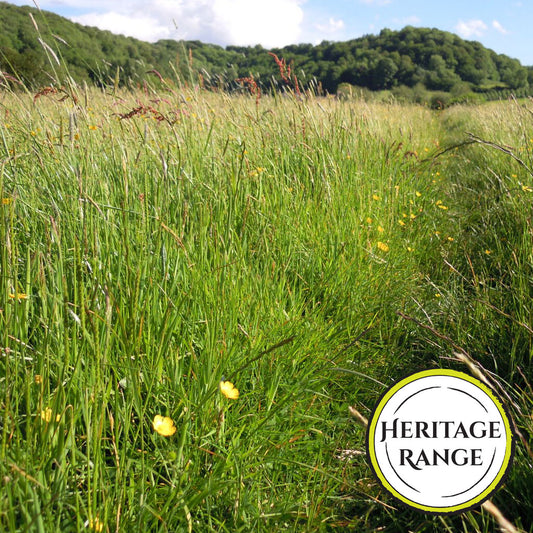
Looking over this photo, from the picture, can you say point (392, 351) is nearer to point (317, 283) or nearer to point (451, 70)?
point (317, 283)

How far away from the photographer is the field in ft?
2.77

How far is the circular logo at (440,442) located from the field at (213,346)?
8 centimetres

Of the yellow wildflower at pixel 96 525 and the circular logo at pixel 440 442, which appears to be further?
the circular logo at pixel 440 442

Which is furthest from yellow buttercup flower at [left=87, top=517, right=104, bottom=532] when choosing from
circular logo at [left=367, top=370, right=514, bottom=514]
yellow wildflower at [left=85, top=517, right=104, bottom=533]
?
circular logo at [left=367, top=370, right=514, bottom=514]

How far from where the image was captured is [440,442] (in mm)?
896

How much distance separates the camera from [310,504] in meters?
1.05

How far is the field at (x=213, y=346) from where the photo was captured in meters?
0.84

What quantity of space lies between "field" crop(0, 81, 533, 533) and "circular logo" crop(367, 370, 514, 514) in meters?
0.08

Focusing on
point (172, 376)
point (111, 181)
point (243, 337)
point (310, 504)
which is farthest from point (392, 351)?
point (111, 181)

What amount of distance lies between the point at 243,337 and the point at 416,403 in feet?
2.05

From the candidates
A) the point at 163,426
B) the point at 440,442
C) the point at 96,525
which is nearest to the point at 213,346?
the point at 163,426

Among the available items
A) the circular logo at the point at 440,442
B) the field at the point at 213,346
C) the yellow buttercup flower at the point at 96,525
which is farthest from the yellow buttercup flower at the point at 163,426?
the circular logo at the point at 440,442

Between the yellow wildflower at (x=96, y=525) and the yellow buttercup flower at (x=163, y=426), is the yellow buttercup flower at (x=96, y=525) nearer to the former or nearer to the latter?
the yellow wildflower at (x=96, y=525)

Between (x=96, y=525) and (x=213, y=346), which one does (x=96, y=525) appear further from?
(x=213, y=346)
